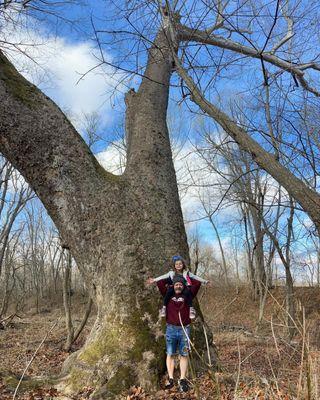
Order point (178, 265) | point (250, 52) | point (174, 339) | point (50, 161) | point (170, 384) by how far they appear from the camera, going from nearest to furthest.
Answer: point (170, 384) → point (174, 339) → point (178, 265) → point (50, 161) → point (250, 52)

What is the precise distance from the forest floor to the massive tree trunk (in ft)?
1.11

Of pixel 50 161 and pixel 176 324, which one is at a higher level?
pixel 50 161

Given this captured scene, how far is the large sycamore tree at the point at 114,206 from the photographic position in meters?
3.92

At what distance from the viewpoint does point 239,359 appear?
0.89m

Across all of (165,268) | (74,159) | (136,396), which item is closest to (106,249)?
(165,268)

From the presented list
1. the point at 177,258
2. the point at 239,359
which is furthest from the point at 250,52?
the point at 239,359

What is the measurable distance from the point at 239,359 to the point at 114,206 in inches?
147

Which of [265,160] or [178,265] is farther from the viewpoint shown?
[178,265]

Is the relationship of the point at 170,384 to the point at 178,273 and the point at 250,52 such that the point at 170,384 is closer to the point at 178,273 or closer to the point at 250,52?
the point at 178,273

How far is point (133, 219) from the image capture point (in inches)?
180

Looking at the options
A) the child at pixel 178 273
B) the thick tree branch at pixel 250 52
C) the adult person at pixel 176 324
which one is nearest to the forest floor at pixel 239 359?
the adult person at pixel 176 324

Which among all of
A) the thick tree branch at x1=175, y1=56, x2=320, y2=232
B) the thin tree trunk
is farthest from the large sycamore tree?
the thin tree trunk

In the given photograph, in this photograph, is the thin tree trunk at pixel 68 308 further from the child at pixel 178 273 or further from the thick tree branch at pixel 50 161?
the child at pixel 178 273

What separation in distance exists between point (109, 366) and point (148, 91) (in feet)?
13.1
